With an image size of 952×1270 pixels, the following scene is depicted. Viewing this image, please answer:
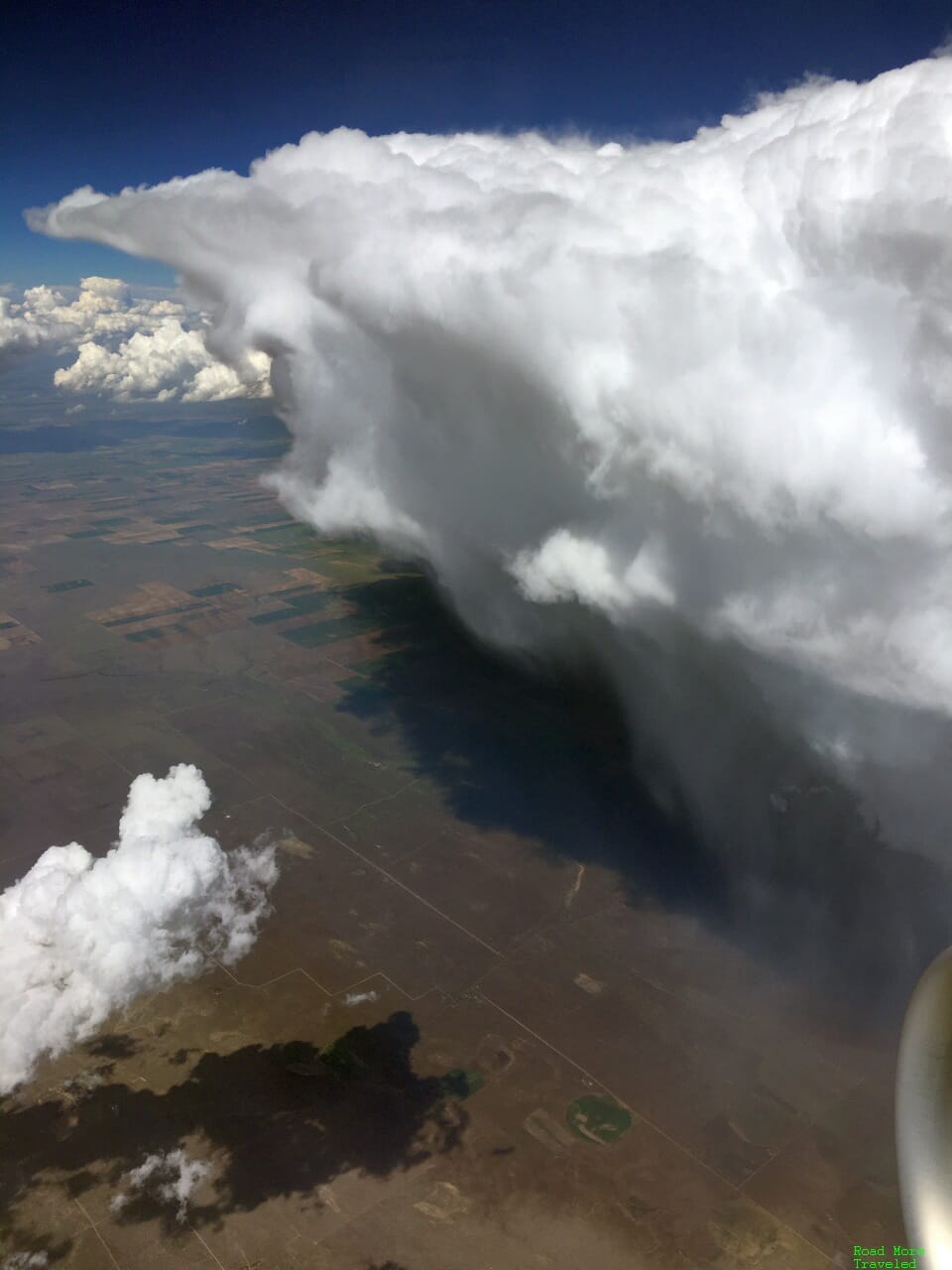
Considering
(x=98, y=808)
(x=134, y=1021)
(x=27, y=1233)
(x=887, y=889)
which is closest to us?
(x=27, y=1233)

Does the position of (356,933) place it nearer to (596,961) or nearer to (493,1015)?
(493,1015)

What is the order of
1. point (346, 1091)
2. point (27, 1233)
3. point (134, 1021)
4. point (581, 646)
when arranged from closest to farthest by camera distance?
point (27, 1233), point (346, 1091), point (134, 1021), point (581, 646)

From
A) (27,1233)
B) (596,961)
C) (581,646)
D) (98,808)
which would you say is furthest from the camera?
(581,646)

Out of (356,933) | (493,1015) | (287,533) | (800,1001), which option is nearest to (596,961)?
(493,1015)

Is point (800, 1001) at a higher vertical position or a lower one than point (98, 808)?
lower

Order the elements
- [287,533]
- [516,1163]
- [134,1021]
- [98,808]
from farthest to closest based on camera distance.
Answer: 1. [287,533]
2. [98,808]
3. [134,1021]
4. [516,1163]

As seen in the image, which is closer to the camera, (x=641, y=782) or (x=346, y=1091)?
(x=346, y=1091)

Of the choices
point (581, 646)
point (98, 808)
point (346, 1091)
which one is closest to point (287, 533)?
point (581, 646)

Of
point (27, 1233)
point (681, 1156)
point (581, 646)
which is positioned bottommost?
point (681, 1156)

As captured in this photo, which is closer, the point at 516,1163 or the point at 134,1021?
the point at 516,1163

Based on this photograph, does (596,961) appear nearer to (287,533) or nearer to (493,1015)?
(493,1015)
